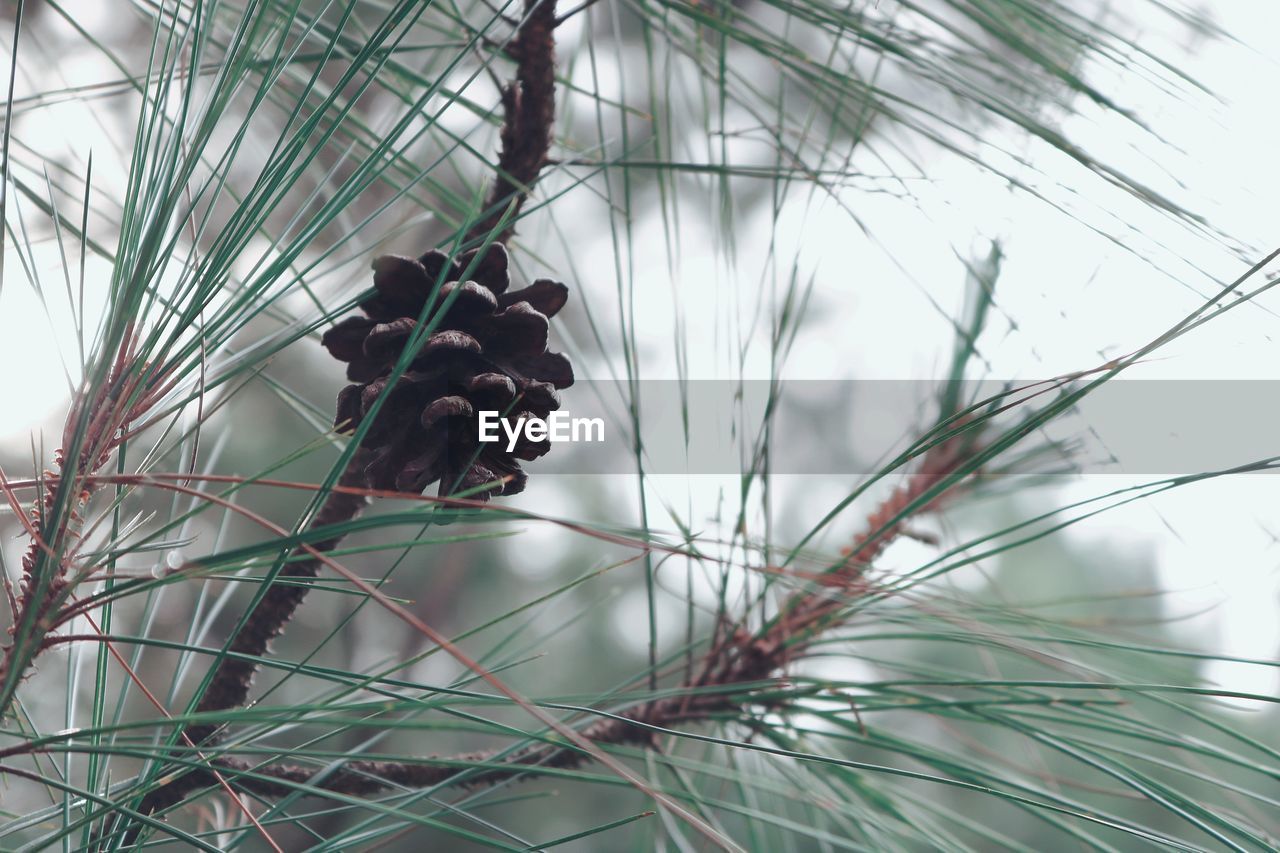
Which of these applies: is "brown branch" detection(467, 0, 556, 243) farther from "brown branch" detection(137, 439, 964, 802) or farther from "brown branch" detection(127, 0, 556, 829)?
"brown branch" detection(137, 439, 964, 802)

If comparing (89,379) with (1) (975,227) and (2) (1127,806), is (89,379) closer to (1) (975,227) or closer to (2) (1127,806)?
(1) (975,227)

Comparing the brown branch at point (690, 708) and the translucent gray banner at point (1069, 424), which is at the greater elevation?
the translucent gray banner at point (1069, 424)

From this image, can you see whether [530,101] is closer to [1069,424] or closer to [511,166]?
[511,166]

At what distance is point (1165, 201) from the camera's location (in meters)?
0.24

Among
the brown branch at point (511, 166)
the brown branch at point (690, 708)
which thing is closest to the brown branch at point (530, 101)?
the brown branch at point (511, 166)

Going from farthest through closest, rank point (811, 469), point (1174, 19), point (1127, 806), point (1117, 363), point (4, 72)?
1. point (811, 469)
2. point (1127, 806)
3. point (4, 72)
4. point (1174, 19)
5. point (1117, 363)

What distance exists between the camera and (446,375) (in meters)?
0.21

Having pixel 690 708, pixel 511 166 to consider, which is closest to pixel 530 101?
pixel 511 166

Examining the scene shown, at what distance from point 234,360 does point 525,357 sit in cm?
7

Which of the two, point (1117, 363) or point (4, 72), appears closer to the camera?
point (1117, 363)

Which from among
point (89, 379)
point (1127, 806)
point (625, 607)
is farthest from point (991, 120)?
point (1127, 806)

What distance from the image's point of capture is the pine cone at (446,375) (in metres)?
0.20

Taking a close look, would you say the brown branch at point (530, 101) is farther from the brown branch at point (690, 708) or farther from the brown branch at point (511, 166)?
the brown branch at point (690, 708)

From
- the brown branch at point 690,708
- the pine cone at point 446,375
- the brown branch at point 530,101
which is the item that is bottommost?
the brown branch at point 690,708
